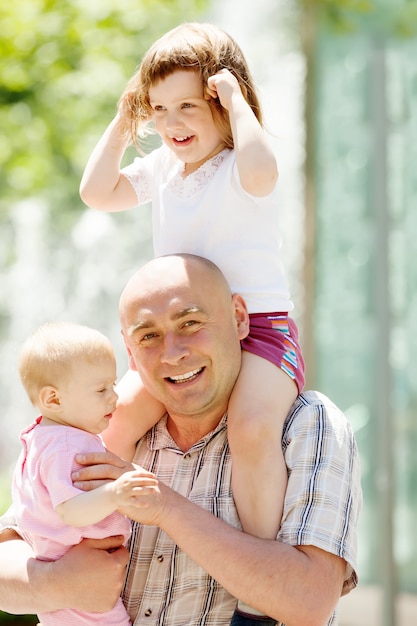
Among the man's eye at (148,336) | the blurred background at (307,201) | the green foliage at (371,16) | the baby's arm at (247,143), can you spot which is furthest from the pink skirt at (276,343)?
the green foliage at (371,16)

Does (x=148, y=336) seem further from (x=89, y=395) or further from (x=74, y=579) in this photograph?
(x=74, y=579)

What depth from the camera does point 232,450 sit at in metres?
2.42

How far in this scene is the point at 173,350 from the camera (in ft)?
8.01

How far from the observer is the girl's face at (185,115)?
8.16 feet

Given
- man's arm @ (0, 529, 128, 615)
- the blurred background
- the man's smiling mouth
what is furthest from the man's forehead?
the blurred background

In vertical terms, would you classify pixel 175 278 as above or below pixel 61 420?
above

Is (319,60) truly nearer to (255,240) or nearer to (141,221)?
(141,221)

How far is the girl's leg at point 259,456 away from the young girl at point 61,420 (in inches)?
10.8

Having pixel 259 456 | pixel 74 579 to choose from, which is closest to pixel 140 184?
pixel 259 456

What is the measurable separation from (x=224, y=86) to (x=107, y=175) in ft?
1.50

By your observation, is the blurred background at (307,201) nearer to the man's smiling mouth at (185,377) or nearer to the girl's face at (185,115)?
the girl's face at (185,115)

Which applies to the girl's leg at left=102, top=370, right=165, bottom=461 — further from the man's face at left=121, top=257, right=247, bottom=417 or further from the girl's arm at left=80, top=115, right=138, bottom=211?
the girl's arm at left=80, top=115, right=138, bottom=211

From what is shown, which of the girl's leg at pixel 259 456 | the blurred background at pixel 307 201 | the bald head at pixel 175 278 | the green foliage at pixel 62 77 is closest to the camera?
the girl's leg at pixel 259 456

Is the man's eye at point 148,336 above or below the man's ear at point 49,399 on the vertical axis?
above
